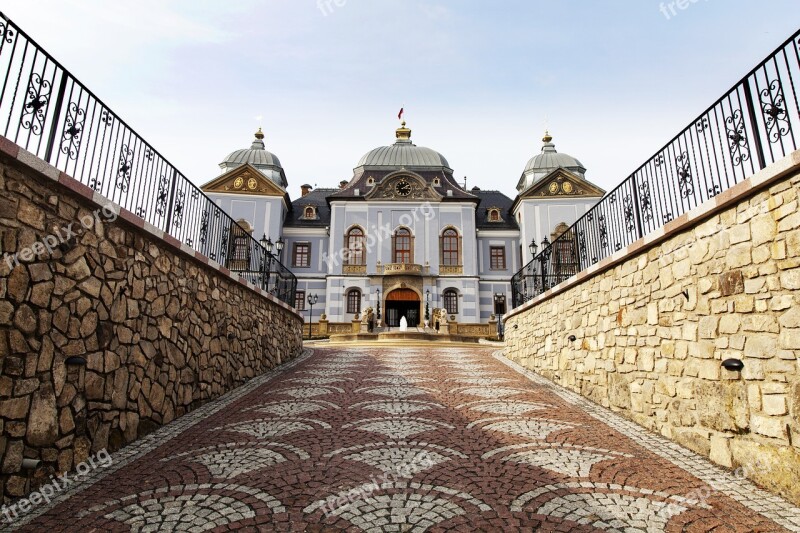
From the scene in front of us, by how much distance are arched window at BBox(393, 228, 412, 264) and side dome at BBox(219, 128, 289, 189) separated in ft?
37.9

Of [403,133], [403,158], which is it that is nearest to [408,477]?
[403,158]

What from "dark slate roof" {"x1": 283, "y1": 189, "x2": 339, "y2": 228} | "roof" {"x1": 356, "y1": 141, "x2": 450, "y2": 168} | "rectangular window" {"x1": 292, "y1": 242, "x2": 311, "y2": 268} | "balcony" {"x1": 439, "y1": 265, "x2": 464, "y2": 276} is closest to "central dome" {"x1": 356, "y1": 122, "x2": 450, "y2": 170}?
"roof" {"x1": 356, "y1": 141, "x2": 450, "y2": 168}

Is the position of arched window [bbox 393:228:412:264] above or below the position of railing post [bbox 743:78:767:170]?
above

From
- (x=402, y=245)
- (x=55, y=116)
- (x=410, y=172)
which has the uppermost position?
(x=410, y=172)

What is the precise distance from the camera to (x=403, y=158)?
1484 inches

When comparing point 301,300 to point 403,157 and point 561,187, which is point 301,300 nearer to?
point 403,157

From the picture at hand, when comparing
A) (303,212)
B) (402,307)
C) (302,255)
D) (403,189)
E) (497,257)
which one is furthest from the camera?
(303,212)

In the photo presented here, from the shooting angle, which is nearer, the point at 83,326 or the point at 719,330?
the point at 83,326

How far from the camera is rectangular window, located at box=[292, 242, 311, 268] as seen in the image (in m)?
33.3

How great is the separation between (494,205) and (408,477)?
A: 3544cm

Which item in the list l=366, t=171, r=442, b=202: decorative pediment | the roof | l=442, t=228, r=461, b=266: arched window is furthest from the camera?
the roof

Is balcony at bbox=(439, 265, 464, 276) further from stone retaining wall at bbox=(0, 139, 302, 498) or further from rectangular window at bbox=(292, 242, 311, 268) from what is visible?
stone retaining wall at bbox=(0, 139, 302, 498)

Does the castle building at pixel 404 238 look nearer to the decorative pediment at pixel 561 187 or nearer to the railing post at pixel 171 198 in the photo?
the decorative pediment at pixel 561 187

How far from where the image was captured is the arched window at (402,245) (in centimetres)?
3262
